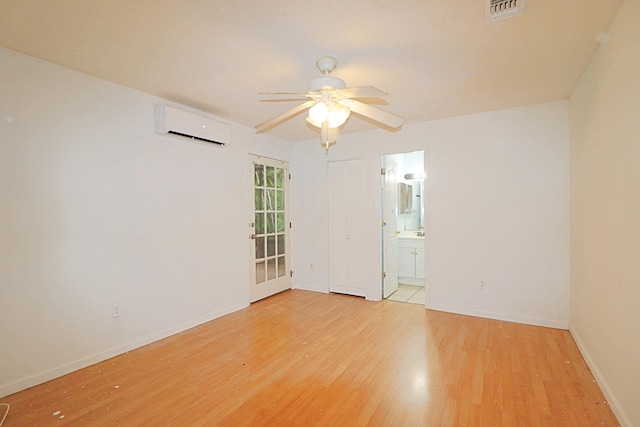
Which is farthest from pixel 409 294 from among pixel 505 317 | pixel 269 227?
pixel 269 227

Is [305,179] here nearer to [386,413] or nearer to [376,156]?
[376,156]

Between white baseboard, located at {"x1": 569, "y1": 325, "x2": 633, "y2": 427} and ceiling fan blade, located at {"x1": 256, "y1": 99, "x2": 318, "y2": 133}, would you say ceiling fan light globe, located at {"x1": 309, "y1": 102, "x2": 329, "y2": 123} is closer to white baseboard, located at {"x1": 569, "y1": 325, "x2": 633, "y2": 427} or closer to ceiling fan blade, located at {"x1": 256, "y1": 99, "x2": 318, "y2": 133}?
ceiling fan blade, located at {"x1": 256, "y1": 99, "x2": 318, "y2": 133}

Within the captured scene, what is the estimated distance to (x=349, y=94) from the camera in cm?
212

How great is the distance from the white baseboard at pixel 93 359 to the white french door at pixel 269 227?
36.6 inches

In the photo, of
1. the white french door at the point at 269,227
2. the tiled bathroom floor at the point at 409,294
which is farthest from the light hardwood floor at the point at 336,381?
the white french door at the point at 269,227

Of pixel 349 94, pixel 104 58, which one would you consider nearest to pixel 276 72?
pixel 349 94

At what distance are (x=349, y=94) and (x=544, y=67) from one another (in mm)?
1743

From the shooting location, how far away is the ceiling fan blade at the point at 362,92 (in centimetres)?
201

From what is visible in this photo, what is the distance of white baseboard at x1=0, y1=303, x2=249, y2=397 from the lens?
2.19 m

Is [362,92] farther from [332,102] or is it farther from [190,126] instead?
[190,126]

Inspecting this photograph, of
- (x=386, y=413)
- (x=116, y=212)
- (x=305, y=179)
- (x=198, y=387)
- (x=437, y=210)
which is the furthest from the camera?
(x=305, y=179)

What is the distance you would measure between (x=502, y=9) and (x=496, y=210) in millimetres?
2382

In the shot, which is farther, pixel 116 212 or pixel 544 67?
pixel 116 212

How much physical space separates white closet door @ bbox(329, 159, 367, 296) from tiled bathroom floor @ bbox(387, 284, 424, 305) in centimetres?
53
